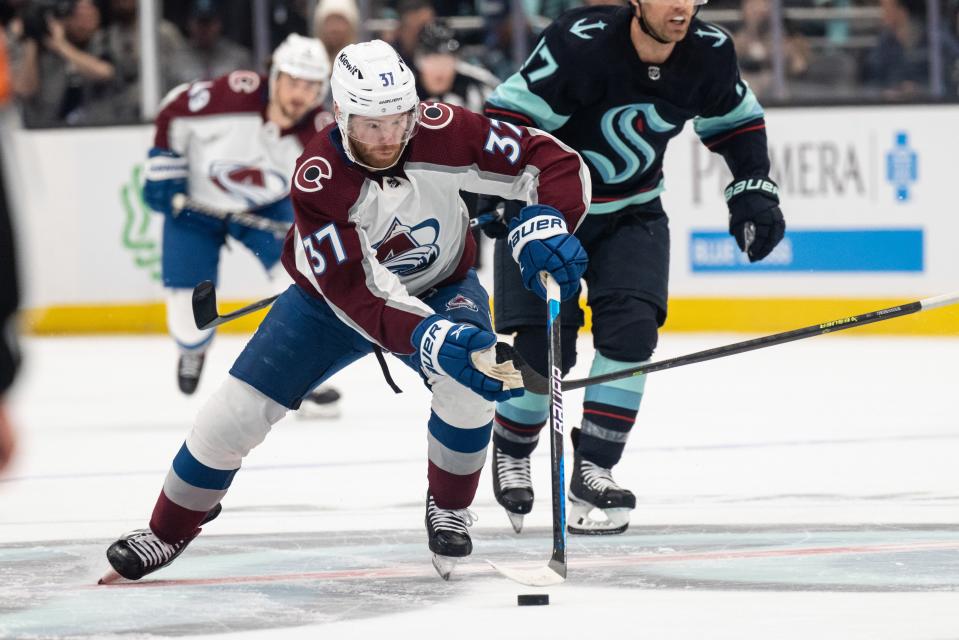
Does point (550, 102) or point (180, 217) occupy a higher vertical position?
point (550, 102)

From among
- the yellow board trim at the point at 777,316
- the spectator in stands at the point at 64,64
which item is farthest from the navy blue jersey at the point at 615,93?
the spectator in stands at the point at 64,64

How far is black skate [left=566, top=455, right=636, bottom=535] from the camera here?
3.80 m

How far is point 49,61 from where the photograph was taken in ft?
29.2

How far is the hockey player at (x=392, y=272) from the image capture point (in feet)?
10.6

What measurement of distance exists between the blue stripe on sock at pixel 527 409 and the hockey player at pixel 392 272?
0.56 m

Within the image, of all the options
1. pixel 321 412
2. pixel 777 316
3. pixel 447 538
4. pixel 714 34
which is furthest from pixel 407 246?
pixel 777 316

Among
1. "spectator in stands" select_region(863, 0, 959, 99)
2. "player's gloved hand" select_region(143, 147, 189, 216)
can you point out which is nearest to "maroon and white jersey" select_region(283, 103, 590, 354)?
"player's gloved hand" select_region(143, 147, 189, 216)

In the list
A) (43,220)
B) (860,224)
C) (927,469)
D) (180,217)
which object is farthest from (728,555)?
(43,220)

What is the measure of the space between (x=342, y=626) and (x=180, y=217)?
11.2ft

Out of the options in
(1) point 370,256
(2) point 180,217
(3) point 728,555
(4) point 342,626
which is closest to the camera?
(4) point 342,626

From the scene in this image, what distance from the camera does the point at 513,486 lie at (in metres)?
3.94

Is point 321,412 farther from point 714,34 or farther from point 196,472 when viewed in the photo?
point 196,472

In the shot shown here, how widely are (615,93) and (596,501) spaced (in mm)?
854

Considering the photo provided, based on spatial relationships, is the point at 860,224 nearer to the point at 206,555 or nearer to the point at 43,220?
the point at 43,220
